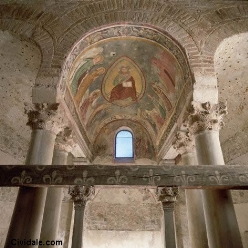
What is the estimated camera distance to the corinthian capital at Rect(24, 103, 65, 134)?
5.51 metres

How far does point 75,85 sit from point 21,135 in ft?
10.4

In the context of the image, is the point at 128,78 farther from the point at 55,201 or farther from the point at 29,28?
the point at 55,201

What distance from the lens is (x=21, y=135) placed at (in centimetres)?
873

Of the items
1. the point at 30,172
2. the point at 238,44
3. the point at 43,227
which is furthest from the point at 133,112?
the point at 30,172

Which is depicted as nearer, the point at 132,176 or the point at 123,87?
the point at 132,176

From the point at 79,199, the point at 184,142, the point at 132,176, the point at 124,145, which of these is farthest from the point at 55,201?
the point at 124,145

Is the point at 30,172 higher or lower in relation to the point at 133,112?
lower

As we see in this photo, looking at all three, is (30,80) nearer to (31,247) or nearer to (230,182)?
(31,247)

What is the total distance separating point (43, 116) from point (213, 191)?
391cm

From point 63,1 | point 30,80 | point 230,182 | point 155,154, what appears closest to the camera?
point 230,182

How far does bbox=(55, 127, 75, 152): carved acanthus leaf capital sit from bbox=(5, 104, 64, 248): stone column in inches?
36.1

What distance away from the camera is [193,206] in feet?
21.2

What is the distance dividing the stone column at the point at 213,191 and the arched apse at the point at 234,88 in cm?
180

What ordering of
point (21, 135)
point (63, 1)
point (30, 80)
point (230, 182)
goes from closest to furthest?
point (230, 182), point (63, 1), point (30, 80), point (21, 135)
